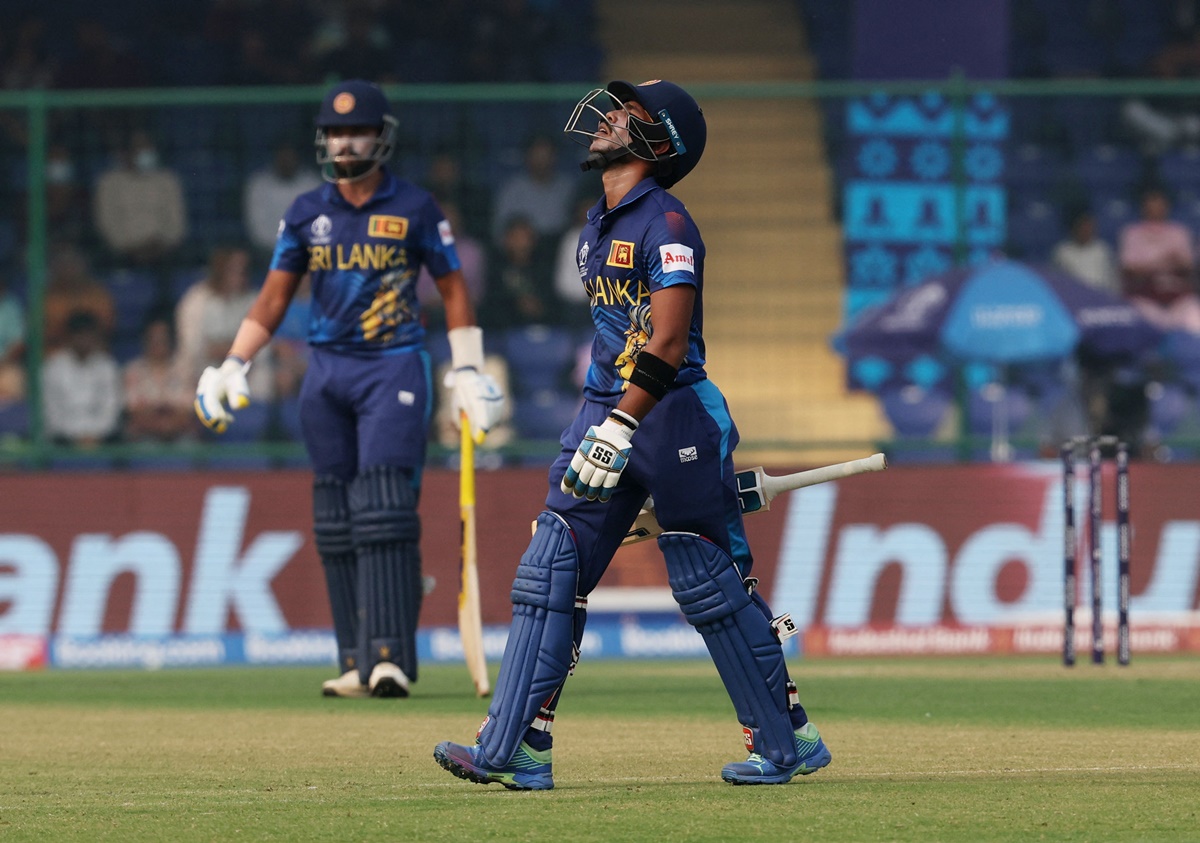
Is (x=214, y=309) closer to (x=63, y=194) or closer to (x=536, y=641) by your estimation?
(x=63, y=194)

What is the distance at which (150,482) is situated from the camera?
12.2m

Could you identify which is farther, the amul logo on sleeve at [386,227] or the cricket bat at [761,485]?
the amul logo on sleeve at [386,227]

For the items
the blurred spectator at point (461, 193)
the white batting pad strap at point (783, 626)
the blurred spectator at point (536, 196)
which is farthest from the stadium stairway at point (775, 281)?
the white batting pad strap at point (783, 626)

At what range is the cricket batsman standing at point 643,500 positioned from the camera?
5.54 m

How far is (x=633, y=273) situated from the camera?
5.68 m

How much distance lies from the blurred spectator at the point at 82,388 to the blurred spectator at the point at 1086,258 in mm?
6018

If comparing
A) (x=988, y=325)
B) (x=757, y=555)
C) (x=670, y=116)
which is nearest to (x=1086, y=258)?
(x=988, y=325)

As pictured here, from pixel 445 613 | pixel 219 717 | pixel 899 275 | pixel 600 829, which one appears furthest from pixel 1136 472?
pixel 600 829

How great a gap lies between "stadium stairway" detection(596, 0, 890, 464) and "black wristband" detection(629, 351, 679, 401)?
23.3 feet

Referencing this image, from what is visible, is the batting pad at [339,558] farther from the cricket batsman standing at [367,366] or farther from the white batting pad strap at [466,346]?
Answer: the white batting pad strap at [466,346]

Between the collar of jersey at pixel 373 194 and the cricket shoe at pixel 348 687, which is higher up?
the collar of jersey at pixel 373 194

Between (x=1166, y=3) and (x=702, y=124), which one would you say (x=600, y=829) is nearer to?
(x=702, y=124)

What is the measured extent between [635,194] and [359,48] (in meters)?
12.2

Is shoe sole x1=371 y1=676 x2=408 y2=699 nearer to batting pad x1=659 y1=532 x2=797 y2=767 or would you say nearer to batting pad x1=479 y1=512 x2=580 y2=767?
batting pad x1=479 y1=512 x2=580 y2=767
